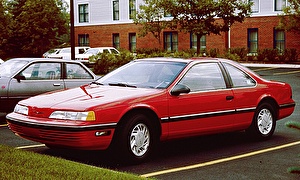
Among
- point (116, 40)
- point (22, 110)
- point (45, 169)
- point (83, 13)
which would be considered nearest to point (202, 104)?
point (22, 110)

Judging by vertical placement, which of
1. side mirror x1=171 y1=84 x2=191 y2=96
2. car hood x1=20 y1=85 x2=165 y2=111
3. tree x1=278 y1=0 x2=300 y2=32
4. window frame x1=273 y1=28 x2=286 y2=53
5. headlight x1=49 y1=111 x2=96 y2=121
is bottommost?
headlight x1=49 y1=111 x2=96 y2=121

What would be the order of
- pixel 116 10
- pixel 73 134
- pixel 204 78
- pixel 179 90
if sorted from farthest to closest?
pixel 116 10 → pixel 204 78 → pixel 179 90 → pixel 73 134

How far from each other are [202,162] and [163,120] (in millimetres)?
853

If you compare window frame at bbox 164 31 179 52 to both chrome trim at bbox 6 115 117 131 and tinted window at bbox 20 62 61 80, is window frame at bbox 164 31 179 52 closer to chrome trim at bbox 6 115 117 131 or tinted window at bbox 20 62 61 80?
tinted window at bbox 20 62 61 80

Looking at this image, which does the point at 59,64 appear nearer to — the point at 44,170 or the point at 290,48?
the point at 44,170

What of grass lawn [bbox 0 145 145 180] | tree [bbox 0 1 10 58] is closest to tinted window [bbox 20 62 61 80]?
grass lawn [bbox 0 145 145 180]

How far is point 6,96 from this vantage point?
1250 centimetres

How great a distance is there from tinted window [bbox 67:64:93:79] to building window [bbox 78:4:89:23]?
1734 inches

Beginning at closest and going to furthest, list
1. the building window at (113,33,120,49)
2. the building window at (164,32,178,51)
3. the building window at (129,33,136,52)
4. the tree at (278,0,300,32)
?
the tree at (278,0,300,32) < the building window at (164,32,178,51) < the building window at (129,33,136,52) < the building window at (113,33,120,49)

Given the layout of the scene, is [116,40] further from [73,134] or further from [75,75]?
[73,134]

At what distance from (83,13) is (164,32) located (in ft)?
37.5

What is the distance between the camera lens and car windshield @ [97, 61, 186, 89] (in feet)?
30.4

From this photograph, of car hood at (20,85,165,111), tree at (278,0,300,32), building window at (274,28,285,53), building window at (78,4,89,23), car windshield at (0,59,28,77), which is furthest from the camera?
building window at (78,4,89,23)

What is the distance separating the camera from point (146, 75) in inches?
375
